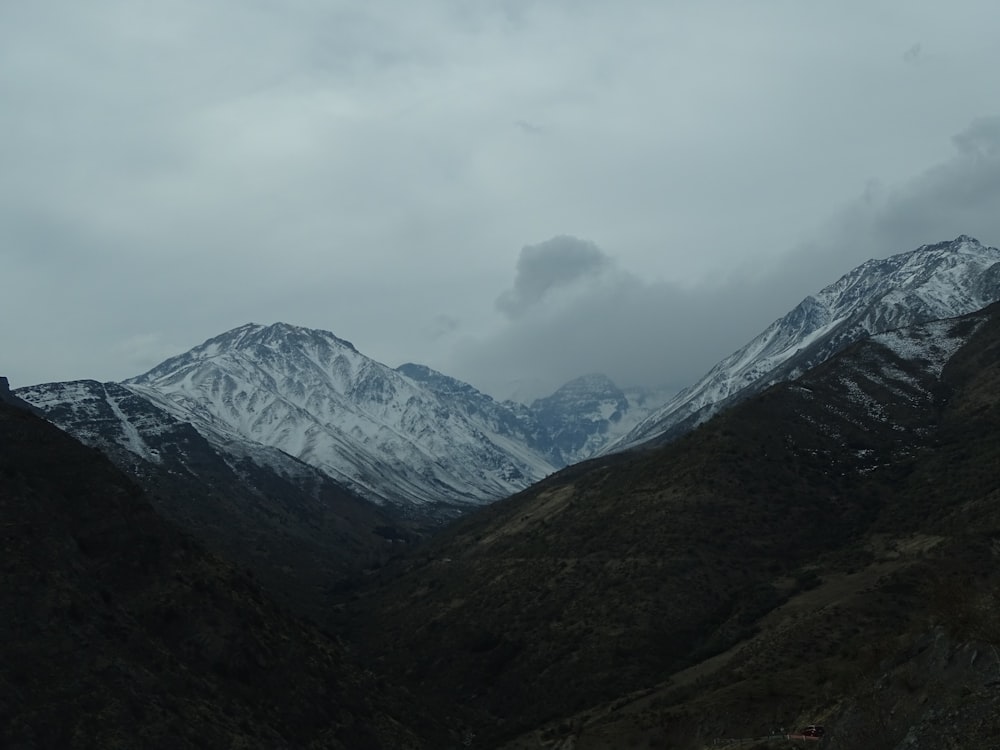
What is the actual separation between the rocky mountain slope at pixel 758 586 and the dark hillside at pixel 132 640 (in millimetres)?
15325

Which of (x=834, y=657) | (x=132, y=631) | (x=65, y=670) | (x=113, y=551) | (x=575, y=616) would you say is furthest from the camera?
(x=575, y=616)

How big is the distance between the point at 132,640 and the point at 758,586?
55.8 metres

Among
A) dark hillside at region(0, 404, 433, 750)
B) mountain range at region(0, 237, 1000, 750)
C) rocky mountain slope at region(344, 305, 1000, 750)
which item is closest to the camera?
rocky mountain slope at region(344, 305, 1000, 750)

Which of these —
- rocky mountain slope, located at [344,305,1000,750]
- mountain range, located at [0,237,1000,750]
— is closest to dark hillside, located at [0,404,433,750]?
mountain range, located at [0,237,1000,750]

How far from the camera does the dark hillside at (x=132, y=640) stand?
45.3 m

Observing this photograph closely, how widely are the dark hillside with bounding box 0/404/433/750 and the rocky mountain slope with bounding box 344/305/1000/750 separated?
15.3 metres

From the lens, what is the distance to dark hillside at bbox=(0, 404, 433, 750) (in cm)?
4534

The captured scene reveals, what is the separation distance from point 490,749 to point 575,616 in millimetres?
24584

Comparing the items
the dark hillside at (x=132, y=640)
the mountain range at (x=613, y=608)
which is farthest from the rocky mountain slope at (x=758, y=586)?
the dark hillside at (x=132, y=640)

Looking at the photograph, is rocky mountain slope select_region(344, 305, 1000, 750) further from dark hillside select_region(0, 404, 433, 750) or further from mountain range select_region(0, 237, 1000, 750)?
dark hillside select_region(0, 404, 433, 750)

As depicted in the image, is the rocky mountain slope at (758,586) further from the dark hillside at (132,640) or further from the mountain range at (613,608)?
the dark hillside at (132,640)

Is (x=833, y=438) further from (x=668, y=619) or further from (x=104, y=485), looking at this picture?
(x=104, y=485)

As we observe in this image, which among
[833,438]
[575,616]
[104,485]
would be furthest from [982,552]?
[104,485]

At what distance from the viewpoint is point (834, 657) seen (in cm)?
5728
